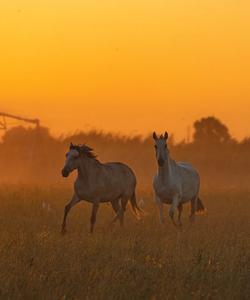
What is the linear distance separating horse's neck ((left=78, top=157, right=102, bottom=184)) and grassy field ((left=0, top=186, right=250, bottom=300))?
117 cm

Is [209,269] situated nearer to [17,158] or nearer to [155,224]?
[155,224]

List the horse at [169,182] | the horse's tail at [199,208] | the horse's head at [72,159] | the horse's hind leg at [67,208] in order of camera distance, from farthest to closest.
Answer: the horse's tail at [199,208] → the horse at [169,182] → the horse's head at [72,159] → the horse's hind leg at [67,208]

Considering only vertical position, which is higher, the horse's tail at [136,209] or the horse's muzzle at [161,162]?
the horse's muzzle at [161,162]

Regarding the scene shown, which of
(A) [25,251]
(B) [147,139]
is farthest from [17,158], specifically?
(A) [25,251]

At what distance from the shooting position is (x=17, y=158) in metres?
54.6

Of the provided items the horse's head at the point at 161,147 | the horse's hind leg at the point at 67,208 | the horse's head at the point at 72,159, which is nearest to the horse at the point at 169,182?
the horse's head at the point at 161,147

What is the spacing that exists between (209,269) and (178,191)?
844cm

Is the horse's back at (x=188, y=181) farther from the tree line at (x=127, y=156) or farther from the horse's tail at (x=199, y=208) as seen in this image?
the tree line at (x=127, y=156)

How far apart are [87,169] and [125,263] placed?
7140mm

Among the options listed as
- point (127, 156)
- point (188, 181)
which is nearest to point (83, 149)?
point (188, 181)

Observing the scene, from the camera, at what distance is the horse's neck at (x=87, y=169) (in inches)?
690

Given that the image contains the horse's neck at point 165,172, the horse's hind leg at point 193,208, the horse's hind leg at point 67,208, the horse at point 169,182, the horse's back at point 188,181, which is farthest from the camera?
the horse's hind leg at point 193,208

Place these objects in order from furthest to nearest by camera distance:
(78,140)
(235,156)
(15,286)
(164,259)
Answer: (78,140) → (235,156) → (164,259) → (15,286)

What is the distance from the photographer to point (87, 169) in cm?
1767
